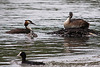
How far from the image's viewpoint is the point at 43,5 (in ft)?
136

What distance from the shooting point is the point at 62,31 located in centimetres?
2334

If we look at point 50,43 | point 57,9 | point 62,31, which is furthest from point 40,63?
point 57,9

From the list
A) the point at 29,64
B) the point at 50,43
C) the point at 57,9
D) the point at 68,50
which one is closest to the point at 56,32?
the point at 50,43

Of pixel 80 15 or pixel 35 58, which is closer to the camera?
pixel 35 58

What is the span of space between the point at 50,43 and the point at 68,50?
2.11 m

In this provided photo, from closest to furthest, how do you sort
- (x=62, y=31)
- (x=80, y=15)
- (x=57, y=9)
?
Result: (x=62, y=31) → (x=80, y=15) → (x=57, y=9)

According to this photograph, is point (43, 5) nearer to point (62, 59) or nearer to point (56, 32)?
point (56, 32)

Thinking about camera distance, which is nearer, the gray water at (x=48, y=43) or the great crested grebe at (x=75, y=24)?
the gray water at (x=48, y=43)

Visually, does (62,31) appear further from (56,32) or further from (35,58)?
(35,58)

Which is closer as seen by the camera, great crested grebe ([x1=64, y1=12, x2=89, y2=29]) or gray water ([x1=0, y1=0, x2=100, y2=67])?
gray water ([x1=0, y1=0, x2=100, y2=67])

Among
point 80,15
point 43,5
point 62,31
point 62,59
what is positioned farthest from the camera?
point 43,5

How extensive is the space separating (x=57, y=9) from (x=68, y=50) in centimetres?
1995

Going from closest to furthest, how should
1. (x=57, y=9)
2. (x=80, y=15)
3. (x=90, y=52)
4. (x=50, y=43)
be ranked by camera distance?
(x=90, y=52)
(x=50, y=43)
(x=80, y=15)
(x=57, y=9)

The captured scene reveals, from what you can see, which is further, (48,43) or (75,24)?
(75,24)
